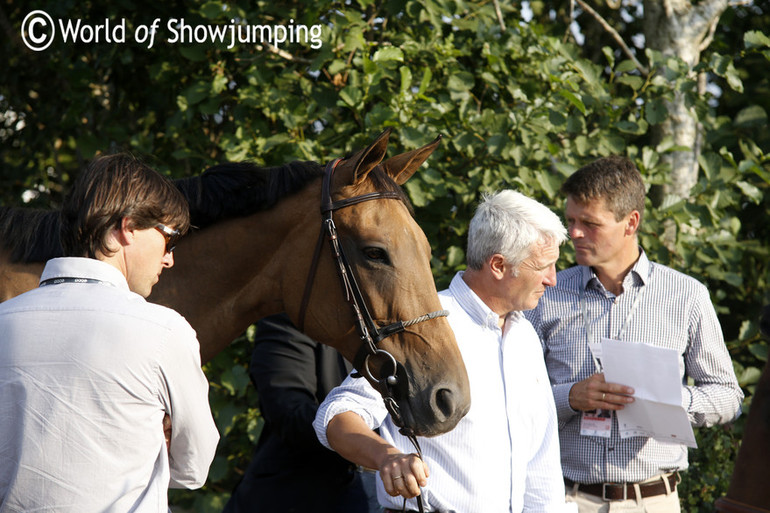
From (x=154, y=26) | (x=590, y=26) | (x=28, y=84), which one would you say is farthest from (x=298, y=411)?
(x=590, y=26)

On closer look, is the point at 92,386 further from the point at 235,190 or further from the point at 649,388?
the point at 649,388

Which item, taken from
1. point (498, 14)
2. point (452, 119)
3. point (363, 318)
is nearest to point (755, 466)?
point (363, 318)

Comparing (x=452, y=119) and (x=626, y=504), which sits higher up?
(x=452, y=119)

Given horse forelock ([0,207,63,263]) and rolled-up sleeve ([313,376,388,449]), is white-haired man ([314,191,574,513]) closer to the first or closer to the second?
rolled-up sleeve ([313,376,388,449])

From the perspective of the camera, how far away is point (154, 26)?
4.92 metres

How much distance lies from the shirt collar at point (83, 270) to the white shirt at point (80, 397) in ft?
0.12

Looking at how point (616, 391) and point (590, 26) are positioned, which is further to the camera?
point (590, 26)

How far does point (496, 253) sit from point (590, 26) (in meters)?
4.77

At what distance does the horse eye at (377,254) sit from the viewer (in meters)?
2.53

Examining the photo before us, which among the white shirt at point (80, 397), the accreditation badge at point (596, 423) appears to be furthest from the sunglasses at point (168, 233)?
the accreditation badge at point (596, 423)

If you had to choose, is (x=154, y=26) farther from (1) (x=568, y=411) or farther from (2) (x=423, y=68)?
(1) (x=568, y=411)

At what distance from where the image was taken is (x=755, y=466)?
1.38 meters

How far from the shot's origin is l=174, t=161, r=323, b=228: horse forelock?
2.78 metres

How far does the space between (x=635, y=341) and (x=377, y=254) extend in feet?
4.39
